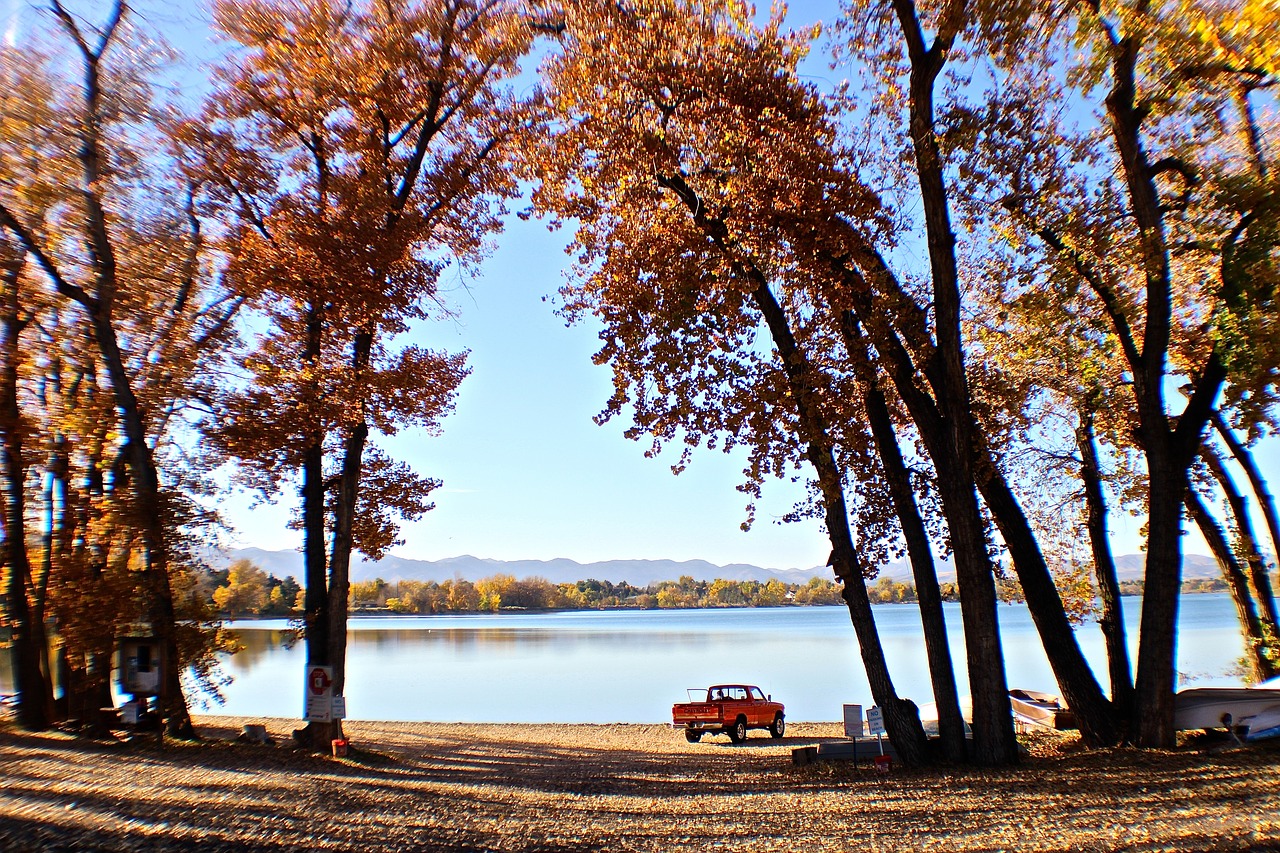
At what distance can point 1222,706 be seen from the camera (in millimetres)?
12641

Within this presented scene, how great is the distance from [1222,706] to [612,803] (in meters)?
9.54

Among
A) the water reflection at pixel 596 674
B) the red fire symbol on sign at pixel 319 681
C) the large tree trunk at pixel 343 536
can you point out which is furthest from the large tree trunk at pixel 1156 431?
the red fire symbol on sign at pixel 319 681

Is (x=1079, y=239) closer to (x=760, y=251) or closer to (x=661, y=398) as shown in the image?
(x=760, y=251)

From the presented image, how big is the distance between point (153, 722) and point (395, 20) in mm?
13064

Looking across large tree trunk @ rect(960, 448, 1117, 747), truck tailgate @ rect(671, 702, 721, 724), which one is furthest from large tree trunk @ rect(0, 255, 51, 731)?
large tree trunk @ rect(960, 448, 1117, 747)

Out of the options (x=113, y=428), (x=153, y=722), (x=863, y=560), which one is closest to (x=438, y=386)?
(x=113, y=428)

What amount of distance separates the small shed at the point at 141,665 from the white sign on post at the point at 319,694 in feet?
7.95

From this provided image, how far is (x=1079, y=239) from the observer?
12938 mm

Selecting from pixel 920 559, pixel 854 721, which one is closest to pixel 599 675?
pixel 854 721

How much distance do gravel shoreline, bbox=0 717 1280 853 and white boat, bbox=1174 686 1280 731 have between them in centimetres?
41

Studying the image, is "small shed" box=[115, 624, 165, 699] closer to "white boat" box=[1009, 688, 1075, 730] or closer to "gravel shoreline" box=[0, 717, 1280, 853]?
"gravel shoreline" box=[0, 717, 1280, 853]

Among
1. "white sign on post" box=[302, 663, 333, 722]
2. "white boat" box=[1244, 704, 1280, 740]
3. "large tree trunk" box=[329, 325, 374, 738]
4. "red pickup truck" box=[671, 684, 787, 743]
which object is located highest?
"large tree trunk" box=[329, 325, 374, 738]

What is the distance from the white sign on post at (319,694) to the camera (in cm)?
1443

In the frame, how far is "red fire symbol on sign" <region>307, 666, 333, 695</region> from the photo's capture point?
14.6m
